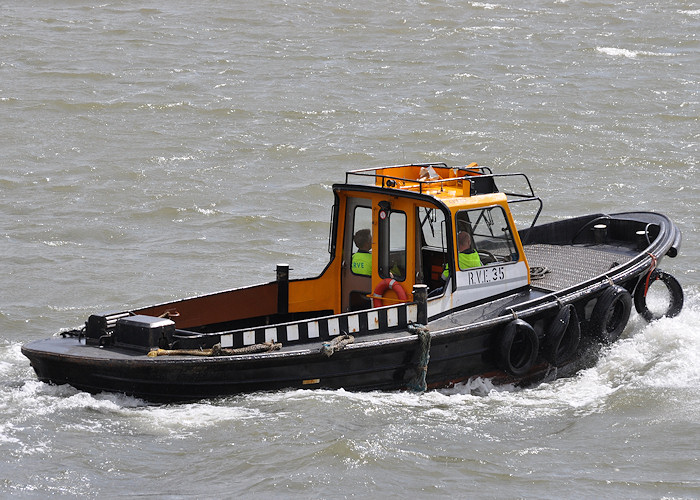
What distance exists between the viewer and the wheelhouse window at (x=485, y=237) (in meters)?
10.3

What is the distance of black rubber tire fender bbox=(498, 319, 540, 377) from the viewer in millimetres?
10000

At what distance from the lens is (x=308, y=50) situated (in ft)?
88.7

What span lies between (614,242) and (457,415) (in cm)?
457

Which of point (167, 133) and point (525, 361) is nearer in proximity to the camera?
point (525, 361)

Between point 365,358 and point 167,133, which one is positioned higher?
point 167,133

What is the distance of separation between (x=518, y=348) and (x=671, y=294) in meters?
2.86

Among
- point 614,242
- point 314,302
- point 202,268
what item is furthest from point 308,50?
point 314,302

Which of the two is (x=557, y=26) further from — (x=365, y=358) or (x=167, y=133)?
(x=365, y=358)

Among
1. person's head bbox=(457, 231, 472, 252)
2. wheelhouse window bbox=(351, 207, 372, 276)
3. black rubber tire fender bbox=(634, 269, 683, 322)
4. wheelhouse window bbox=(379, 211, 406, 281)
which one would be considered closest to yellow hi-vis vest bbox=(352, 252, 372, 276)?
wheelhouse window bbox=(351, 207, 372, 276)

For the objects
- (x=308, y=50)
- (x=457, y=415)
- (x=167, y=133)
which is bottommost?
(x=457, y=415)

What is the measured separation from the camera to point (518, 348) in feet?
33.6

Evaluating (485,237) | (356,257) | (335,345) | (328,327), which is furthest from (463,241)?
(335,345)

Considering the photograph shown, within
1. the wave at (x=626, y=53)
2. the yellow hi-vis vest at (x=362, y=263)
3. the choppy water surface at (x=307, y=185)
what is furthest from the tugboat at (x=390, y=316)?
the wave at (x=626, y=53)

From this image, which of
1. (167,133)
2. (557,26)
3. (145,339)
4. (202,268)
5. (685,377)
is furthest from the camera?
(557,26)
